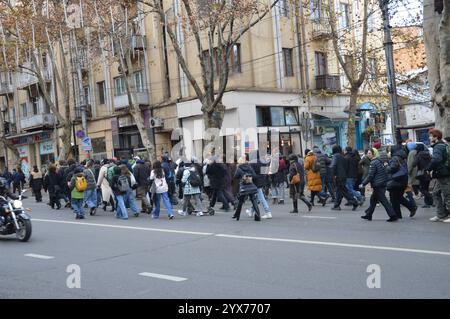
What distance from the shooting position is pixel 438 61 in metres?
13.8

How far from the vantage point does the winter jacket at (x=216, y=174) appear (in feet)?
48.4

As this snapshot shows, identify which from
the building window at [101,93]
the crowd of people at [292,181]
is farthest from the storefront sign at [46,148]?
the crowd of people at [292,181]

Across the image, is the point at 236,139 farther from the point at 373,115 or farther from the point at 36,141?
the point at 36,141

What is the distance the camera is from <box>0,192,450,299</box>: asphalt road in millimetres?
6215

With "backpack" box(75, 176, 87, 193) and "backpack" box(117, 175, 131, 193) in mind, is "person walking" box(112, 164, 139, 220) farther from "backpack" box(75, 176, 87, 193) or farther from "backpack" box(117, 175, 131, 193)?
"backpack" box(75, 176, 87, 193)

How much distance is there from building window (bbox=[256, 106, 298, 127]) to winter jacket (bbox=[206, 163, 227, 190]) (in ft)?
41.2

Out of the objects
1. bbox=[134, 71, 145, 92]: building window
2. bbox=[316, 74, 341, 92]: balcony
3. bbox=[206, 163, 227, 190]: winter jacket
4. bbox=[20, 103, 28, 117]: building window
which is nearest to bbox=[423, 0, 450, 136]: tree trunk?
bbox=[206, 163, 227, 190]: winter jacket

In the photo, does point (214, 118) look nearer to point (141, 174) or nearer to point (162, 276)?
point (141, 174)

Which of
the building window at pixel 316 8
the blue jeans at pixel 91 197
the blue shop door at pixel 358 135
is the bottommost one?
the blue jeans at pixel 91 197

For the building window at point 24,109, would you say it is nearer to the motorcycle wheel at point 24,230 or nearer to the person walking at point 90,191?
the person walking at point 90,191

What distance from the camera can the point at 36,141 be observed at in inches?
1663

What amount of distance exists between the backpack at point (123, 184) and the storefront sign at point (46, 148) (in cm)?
2781

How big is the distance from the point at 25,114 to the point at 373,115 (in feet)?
90.9

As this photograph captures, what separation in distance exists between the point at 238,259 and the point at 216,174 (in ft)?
22.6
